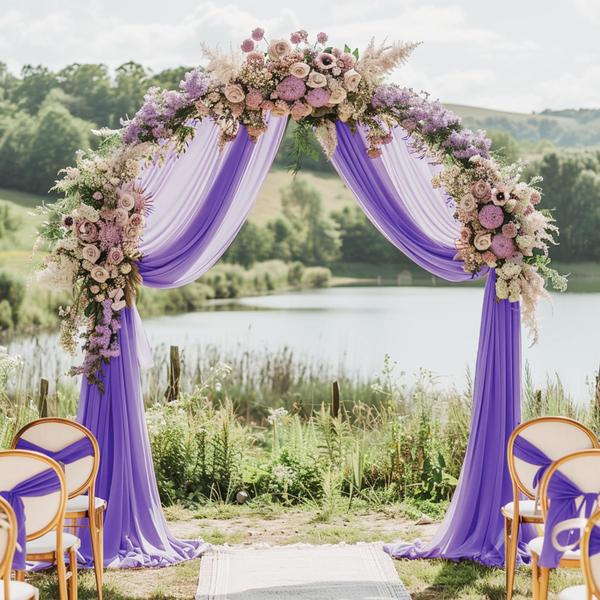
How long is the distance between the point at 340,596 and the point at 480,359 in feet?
5.06

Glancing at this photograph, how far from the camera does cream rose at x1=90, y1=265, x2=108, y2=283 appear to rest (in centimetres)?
502

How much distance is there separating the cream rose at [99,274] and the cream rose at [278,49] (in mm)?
1519

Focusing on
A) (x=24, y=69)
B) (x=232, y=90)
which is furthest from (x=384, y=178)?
(x=24, y=69)

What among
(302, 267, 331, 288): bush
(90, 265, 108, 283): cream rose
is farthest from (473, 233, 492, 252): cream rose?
(302, 267, 331, 288): bush

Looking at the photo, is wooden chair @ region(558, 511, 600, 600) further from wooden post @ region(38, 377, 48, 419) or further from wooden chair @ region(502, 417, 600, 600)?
wooden post @ region(38, 377, 48, 419)

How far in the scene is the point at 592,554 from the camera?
295 cm

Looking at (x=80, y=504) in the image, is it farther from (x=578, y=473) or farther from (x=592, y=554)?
(x=592, y=554)

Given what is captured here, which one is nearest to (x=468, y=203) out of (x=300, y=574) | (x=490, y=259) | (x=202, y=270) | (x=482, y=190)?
(x=482, y=190)

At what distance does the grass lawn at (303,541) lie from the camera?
4.62 m

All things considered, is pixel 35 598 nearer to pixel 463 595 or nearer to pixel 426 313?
pixel 463 595

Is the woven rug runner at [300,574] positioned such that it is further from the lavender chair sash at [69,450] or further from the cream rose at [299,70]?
the cream rose at [299,70]

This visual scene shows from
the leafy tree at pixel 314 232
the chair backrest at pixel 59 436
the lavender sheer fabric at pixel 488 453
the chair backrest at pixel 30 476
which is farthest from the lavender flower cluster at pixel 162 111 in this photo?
the leafy tree at pixel 314 232

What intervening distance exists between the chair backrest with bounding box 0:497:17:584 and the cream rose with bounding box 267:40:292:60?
10.1ft

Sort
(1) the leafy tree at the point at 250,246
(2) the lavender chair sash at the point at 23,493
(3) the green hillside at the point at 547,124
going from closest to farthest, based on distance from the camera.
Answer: (2) the lavender chair sash at the point at 23,493 → (1) the leafy tree at the point at 250,246 → (3) the green hillside at the point at 547,124
